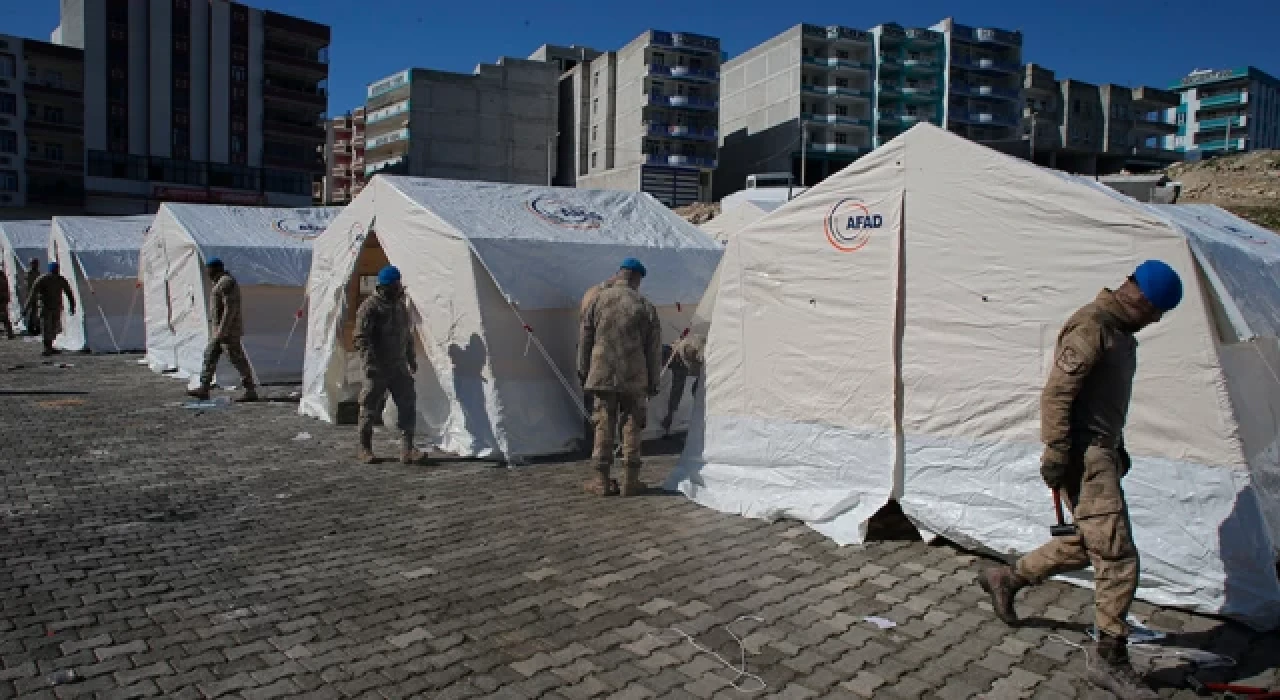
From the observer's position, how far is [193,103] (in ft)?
196

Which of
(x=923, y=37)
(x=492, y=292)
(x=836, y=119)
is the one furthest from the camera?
(x=923, y=37)

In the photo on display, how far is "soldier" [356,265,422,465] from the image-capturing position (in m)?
8.31

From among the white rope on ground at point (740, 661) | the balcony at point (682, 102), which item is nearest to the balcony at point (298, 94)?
the balcony at point (682, 102)

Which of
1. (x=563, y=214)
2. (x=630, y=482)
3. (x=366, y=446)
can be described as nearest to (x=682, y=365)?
(x=563, y=214)

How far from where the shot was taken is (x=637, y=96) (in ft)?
224

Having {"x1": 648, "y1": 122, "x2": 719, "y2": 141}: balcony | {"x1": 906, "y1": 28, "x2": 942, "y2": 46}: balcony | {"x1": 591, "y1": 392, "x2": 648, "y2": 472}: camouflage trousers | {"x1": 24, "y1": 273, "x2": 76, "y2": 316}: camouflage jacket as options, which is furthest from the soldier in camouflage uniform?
{"x1": 906, "y1": 28, "x2": 942, "y2": 46}: balcony

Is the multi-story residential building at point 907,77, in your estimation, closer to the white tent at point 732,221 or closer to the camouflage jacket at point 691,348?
the white tent at point 732,221

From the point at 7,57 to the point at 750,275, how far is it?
213ft

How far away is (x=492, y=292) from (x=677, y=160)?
61.1 m

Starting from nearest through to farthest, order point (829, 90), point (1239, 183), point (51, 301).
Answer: point (51, 301)
point (1239, 183)
point (829, 90)

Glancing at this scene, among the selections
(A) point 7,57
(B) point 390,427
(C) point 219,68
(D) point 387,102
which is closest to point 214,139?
(C) point 219,68

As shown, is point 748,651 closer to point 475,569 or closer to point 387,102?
point 475,569

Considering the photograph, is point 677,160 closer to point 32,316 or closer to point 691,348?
point 32,316

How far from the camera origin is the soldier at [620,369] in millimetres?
7297
